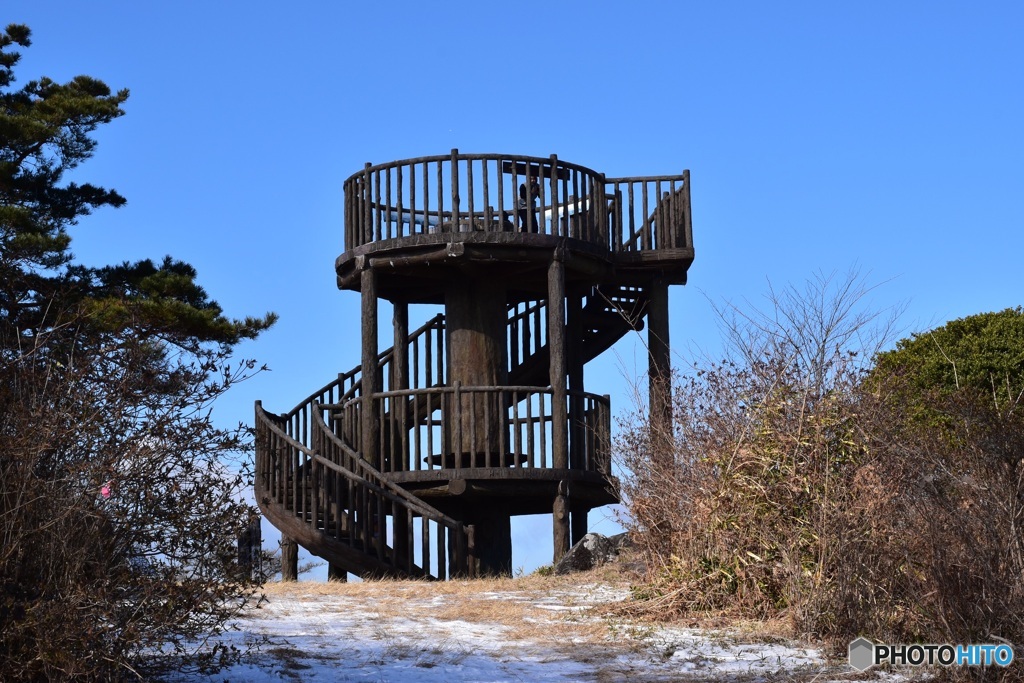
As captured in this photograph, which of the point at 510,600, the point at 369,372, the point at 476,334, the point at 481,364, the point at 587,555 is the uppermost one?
the point at 476,334

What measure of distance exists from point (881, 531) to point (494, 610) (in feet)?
12.4

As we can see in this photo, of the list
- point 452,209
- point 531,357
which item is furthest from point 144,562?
point 531,357

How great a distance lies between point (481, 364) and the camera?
69.1 feet

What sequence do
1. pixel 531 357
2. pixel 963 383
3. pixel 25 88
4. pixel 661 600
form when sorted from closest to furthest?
pixel 661 600 → pixel 963 383 → pixel 531 357 → pixel 25 88

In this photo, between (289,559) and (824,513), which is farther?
(289,559)

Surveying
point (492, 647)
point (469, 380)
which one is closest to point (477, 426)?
point (469, 380)

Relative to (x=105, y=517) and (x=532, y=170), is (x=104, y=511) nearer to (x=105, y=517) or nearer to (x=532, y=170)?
(x=105, y=517)

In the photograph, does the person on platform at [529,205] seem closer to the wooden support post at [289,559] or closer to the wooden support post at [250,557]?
the wooden support post at [289,559]

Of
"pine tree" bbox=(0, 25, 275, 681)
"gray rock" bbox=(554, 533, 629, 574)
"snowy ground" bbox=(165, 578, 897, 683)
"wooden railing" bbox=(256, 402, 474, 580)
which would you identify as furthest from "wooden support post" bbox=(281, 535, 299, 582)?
"pine tree" bbox=(0, 25, 275, 681)

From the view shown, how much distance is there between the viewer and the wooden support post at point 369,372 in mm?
20016

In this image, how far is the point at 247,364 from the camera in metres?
9.41

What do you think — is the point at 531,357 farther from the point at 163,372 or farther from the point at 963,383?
the point at 163,372

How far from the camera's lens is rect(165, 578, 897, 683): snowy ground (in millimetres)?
→ 9508

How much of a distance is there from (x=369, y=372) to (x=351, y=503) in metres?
2.44
